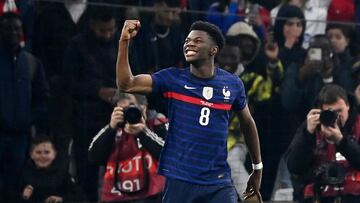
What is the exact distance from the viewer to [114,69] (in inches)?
460

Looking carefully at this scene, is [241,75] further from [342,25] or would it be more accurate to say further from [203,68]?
[203,68]

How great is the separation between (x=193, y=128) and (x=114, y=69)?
2.95 m

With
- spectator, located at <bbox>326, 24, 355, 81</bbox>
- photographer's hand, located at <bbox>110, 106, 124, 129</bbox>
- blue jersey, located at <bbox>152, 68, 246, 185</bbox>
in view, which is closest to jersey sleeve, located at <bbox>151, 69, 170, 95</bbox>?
blue jersey, located at <bbox>152, 68, 246, 185</bbox>

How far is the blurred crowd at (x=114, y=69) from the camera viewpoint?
37.1 ft

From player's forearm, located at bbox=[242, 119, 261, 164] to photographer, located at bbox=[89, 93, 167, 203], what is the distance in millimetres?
1432

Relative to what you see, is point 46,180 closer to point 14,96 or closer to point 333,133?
point 14,96

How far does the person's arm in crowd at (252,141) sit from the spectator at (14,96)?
2621 mm

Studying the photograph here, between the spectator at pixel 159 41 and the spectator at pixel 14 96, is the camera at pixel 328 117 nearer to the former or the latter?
the spectator at pixel 159 41

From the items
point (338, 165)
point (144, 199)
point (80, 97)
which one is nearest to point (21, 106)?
point (80, 97)

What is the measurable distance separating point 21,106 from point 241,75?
197cm

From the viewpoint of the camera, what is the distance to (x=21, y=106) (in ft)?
37.1

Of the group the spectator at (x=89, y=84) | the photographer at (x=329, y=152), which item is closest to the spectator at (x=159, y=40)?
the spectator at (x=89, y=84)

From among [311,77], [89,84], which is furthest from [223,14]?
[89,84]

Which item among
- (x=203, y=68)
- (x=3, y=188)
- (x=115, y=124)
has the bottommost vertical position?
(x=3, y=188)
